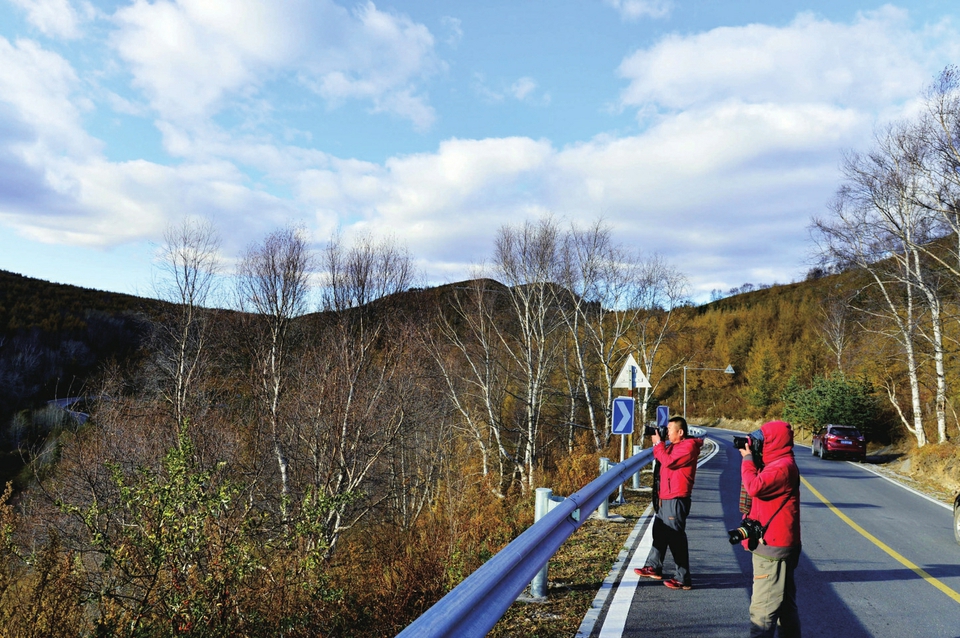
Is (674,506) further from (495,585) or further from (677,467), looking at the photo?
(495,585)

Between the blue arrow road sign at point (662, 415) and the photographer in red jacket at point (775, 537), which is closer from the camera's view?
the photographer in red jacket at point (775, 537)

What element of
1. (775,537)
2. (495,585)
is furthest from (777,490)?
(495,585)

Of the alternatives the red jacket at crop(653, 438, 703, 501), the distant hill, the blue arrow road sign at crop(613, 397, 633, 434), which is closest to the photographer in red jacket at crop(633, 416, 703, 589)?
the red jacket at crop(653, 438, 703, 501)

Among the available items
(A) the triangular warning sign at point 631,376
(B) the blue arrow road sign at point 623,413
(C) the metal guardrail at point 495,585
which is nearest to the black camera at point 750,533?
(C) the metal guardrail at point 495,585

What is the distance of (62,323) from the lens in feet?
232

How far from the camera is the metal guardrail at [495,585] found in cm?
232

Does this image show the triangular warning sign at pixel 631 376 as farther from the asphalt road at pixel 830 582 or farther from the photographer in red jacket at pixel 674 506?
the photographer in red jacket at pixel 674 506

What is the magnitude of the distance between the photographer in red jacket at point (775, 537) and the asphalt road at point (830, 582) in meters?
0.45

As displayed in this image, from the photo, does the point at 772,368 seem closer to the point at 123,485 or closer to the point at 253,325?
the point at 253,325

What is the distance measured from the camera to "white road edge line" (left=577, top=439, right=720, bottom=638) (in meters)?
4.07

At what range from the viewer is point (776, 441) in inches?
156

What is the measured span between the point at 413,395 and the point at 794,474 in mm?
20903

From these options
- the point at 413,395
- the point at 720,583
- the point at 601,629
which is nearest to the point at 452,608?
the point at 601,629

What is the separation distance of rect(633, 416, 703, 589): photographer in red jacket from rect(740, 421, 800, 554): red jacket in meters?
1.37
